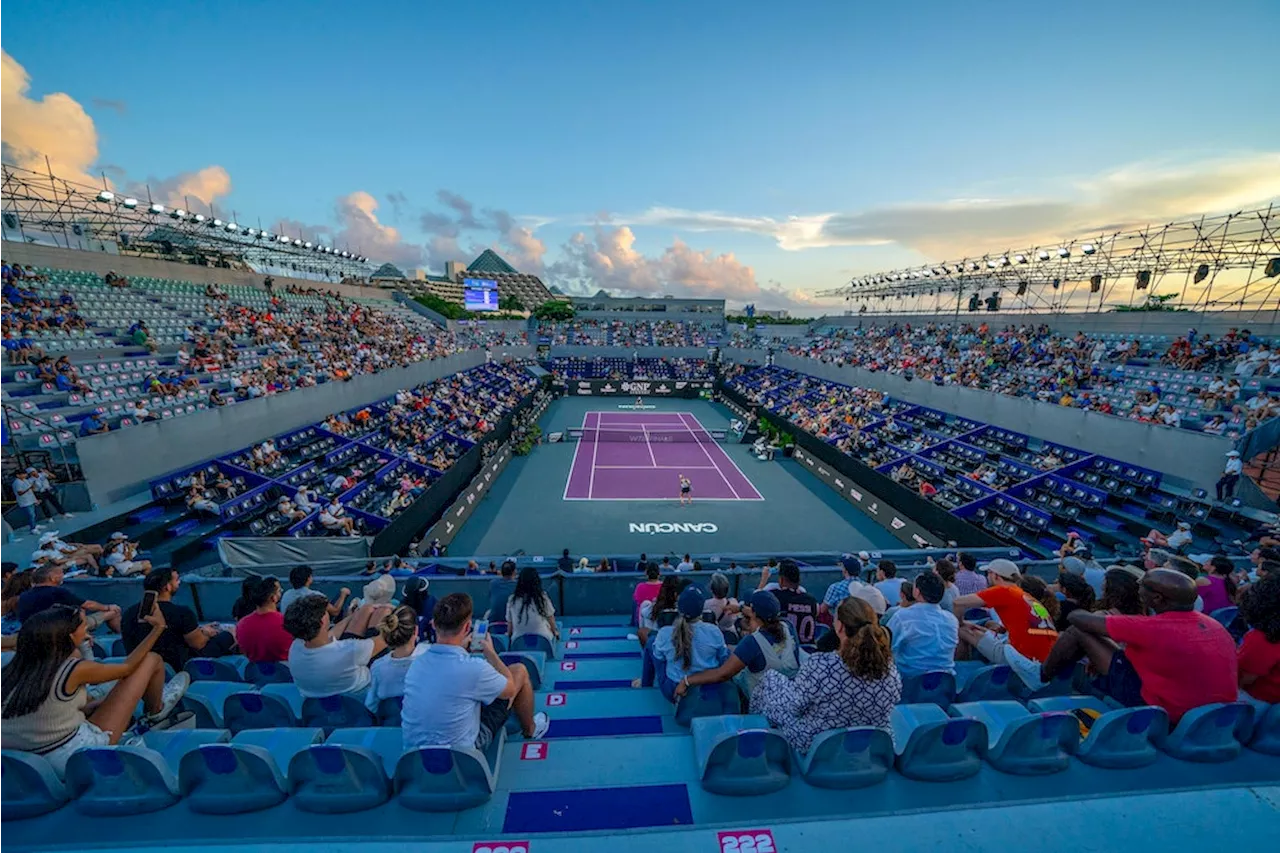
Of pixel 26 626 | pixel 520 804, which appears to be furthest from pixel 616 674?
pixel 26 626

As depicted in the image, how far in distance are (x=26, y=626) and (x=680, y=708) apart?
13.7 ft

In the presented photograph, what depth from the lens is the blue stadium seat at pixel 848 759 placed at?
10.1 feet

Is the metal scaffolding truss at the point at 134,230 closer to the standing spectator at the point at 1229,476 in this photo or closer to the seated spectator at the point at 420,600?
the seated spectator at the point at 420,600

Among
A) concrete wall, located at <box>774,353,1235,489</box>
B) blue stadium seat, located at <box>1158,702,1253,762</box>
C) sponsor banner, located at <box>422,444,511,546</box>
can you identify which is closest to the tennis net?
sponsor banner, located at <box>422,444,511,546</box>

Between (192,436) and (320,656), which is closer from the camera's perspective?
(320,656)

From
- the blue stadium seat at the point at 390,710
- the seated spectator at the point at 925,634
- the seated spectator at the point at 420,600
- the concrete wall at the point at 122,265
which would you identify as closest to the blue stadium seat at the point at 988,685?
the seated spectator at the point at 925,634

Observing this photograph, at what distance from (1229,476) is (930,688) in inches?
545

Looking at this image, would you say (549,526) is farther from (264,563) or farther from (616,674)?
(616,674)

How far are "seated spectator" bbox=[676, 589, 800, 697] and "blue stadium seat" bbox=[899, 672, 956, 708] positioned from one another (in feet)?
3.32

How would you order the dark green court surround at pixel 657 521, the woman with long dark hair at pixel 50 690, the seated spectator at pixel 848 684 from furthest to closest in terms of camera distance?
the dark green court surround at pixel 657 521, the seated spectator at pixel 848 684, the woman with long dark hair at pixel 50 690

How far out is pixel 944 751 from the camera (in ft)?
10.5

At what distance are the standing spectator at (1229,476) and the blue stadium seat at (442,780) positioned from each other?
17310 mm

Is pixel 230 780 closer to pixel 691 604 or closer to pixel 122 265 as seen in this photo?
pixel 691 604

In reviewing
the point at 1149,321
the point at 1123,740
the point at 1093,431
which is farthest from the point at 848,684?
the point at 1149,321
